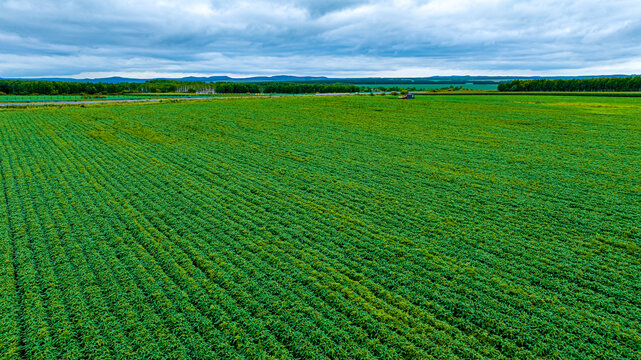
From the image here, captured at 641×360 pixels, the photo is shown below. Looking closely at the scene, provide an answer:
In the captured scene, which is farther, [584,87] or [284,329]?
[584,87]

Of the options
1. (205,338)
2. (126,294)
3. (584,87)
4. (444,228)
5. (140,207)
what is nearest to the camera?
(205,338)

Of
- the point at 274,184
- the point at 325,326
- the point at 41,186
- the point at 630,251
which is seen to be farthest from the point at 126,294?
the point at 630,251

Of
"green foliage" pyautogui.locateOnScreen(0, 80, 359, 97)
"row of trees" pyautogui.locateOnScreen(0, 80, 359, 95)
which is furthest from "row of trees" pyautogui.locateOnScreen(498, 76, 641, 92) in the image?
"row of trees" pyautogui.locateOnScreen(0, 80, 359, 95)

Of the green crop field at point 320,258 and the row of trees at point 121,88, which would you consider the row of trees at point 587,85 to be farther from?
the green crop field at point 320,258

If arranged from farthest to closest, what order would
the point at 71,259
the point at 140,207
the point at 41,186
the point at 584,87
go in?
1. the point at 584,87
2. the point at 41,186
3. the point at 140,207
4. the point at 71,259

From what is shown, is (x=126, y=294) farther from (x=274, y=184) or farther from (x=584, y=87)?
(x=584, y=87)

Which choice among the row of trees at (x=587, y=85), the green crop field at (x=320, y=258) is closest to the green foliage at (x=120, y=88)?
the row of trees at (x=587, y=85)
